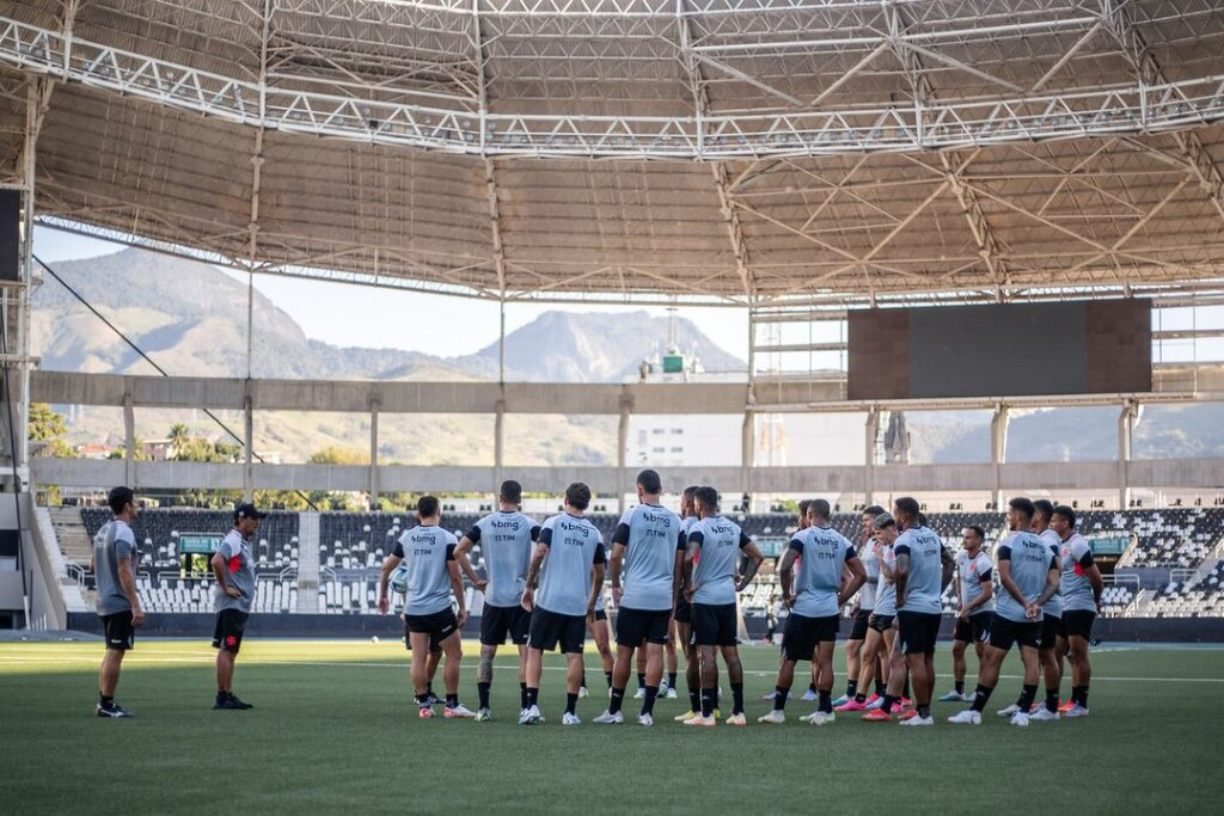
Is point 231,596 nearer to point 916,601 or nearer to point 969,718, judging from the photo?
point 916,601

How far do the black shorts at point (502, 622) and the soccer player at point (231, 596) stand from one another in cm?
233

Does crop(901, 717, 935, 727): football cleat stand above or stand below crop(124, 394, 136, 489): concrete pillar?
below

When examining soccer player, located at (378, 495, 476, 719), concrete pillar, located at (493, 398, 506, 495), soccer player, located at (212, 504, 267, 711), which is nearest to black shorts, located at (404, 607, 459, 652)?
soccer player, located at (378, 495, 476, 719)

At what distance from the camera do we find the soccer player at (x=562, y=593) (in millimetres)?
15344

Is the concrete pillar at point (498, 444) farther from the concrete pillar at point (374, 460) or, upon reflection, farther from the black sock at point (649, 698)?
the black sock at point (649, 698)

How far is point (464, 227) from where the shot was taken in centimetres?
5450

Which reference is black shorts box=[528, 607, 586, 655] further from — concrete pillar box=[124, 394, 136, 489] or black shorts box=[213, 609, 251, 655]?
concrete pillar box=[124, 394, 136, 489]

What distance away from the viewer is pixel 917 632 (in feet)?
53.7

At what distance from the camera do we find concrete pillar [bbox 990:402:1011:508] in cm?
5719

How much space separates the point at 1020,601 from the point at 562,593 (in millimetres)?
4334

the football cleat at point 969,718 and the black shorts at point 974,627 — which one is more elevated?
the black shorts at point 974,627

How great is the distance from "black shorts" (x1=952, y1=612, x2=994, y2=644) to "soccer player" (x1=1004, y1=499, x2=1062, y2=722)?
3.64 feet

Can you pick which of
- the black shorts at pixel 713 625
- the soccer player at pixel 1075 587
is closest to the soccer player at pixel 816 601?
the black shorts at pixel 713 625

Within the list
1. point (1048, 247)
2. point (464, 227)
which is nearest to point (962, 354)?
point (1048, 247)
